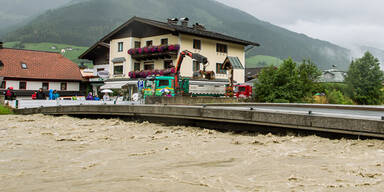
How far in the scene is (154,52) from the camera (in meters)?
38.3

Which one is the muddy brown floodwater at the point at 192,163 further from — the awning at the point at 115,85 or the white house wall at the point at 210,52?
the awning at the point at 115,85

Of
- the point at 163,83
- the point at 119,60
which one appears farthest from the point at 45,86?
the point at 163,83

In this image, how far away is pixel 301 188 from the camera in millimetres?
4367

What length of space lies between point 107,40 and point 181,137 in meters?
39.0

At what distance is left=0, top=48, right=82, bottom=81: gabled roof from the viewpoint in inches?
1791

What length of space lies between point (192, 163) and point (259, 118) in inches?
121

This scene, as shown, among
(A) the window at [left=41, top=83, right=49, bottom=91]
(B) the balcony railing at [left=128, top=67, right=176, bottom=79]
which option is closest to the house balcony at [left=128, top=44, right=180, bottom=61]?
(B) the balcony railing at [left=128, top=67, right=176, bottom=79]

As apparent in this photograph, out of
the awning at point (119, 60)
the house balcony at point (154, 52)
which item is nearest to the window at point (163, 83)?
the house balcony at point (154, 52)

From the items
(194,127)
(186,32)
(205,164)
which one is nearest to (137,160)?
(205,164)

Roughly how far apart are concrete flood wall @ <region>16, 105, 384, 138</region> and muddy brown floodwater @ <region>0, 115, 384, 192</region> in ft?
0.80

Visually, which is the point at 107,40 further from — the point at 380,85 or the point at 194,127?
the point at 380,85

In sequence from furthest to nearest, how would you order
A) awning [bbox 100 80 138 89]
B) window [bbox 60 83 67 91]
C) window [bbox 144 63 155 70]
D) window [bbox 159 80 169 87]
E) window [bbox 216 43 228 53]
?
window [bbox 60 83 67 91] → window [bbox 216 43 228 53] → window [bbox 144 63 155 70] → awning [bbox 100 80 138 89] → window [bbox 159 80 169 87]

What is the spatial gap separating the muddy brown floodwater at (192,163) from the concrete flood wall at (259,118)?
0.24m

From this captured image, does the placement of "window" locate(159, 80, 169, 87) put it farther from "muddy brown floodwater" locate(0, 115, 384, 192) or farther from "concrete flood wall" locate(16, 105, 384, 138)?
"muddy brown floodwater" locate(0, 115, 384, 192)
